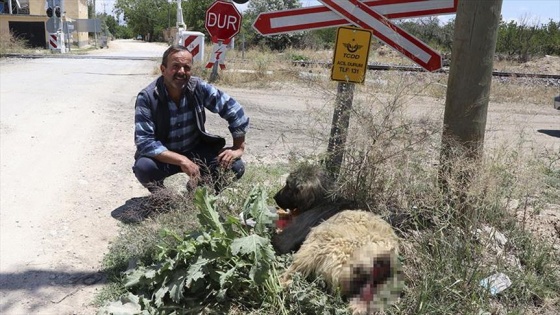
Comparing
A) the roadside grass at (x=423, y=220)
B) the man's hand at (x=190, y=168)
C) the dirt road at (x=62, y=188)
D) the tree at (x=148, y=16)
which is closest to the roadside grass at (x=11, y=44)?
the dirt road at (x=62, y=188)

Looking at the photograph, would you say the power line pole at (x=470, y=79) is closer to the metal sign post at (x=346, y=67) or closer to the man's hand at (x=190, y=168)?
the metal sign post at (x=346, y=67)

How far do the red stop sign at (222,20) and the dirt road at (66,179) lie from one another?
9.55 feet

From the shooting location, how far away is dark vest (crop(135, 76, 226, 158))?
4.23 meters

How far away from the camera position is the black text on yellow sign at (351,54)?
372 cm

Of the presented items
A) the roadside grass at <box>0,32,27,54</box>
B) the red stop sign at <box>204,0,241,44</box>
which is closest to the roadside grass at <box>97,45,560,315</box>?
the red stop sign at <box>204,0,241,44</box>

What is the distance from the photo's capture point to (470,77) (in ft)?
11.0

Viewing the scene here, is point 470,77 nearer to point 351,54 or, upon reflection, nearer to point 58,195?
point 351,54

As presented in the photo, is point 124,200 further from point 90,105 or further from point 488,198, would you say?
point 90,105

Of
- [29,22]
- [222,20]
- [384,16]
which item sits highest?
[29,22]

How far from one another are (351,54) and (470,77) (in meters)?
0.86

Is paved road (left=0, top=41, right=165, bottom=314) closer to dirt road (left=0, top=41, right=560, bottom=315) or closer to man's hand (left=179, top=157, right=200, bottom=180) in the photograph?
dirt road (left=0, top=41, right=560, bottom=315)

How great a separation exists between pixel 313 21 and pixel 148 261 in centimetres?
209

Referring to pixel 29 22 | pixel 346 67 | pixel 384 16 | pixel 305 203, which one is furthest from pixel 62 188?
pixel 29 22

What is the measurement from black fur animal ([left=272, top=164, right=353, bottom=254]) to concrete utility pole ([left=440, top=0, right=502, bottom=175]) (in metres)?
0.73
